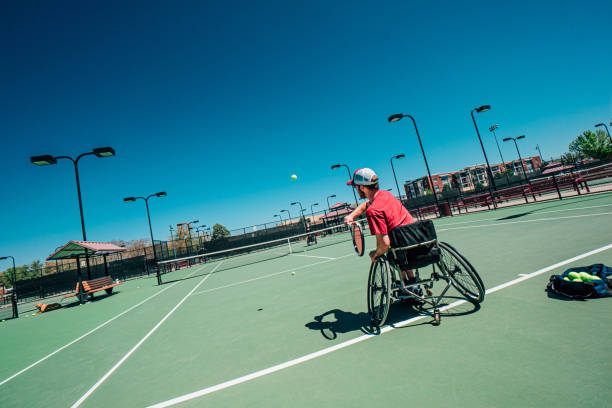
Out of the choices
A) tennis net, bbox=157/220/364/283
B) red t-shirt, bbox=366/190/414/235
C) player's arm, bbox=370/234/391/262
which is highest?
red t-shirt, bbox=366/190/414/235

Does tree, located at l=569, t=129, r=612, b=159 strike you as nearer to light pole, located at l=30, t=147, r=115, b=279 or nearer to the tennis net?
the tennis net

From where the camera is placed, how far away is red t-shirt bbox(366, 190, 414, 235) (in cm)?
278

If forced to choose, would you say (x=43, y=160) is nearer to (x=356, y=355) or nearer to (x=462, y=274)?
(x=356, y=355)

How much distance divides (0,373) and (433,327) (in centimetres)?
727

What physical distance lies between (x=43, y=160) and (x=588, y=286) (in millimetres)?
17077

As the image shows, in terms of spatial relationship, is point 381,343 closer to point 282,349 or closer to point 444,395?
point 444,395

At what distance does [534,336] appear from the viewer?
2365 millimetres

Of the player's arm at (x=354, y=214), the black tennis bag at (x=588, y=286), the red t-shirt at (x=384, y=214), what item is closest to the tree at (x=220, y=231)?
the player's arm at (x=354, y=214)

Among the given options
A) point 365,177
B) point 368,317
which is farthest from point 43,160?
point 368,317

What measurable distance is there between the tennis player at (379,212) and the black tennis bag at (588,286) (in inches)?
66.4

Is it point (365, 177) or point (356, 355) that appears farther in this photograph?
point (365, 177)

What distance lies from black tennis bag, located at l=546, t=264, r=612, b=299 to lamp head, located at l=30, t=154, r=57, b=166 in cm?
1680

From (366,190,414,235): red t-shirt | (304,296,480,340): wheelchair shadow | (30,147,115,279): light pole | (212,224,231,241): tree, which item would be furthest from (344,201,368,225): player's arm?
(212,224,231,241): tree

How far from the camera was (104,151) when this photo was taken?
11648mm
